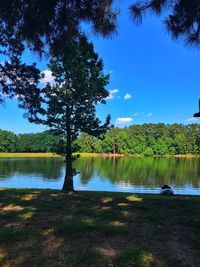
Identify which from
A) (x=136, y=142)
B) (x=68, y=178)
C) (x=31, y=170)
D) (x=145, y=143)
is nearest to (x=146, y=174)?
(x=31, y=170)

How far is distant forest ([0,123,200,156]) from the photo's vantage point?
119 meters

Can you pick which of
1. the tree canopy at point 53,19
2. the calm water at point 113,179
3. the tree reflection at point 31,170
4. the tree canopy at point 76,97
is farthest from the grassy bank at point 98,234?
the tree reflection at point 31,170

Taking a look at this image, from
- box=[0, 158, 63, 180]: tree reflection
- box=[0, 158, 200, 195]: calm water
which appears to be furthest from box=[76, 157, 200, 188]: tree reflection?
box=[0, 158, 63, 180]: tree reflection

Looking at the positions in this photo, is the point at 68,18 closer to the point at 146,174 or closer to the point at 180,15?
the point at 180,15

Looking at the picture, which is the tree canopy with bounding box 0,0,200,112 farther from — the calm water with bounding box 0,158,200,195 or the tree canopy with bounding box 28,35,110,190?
the calm water with bounding box 0,158,200,195

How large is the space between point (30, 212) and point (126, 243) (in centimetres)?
265

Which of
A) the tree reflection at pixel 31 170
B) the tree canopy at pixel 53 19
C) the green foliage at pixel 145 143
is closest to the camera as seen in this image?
the tree canopy at pixel 53 19

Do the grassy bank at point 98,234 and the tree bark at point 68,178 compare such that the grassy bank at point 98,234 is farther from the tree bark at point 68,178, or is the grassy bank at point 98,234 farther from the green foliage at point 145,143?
the green foliage at point 145,143

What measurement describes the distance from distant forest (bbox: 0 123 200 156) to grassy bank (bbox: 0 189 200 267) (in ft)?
351

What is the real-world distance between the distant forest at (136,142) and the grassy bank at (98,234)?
107 metres

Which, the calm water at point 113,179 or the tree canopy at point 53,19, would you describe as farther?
the calm water at point 113,179

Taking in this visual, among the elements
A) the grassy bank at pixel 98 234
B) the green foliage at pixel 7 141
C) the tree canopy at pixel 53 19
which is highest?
the green foliage at pixel 7 141

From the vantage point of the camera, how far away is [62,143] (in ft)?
61.9

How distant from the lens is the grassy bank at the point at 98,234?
448cm
